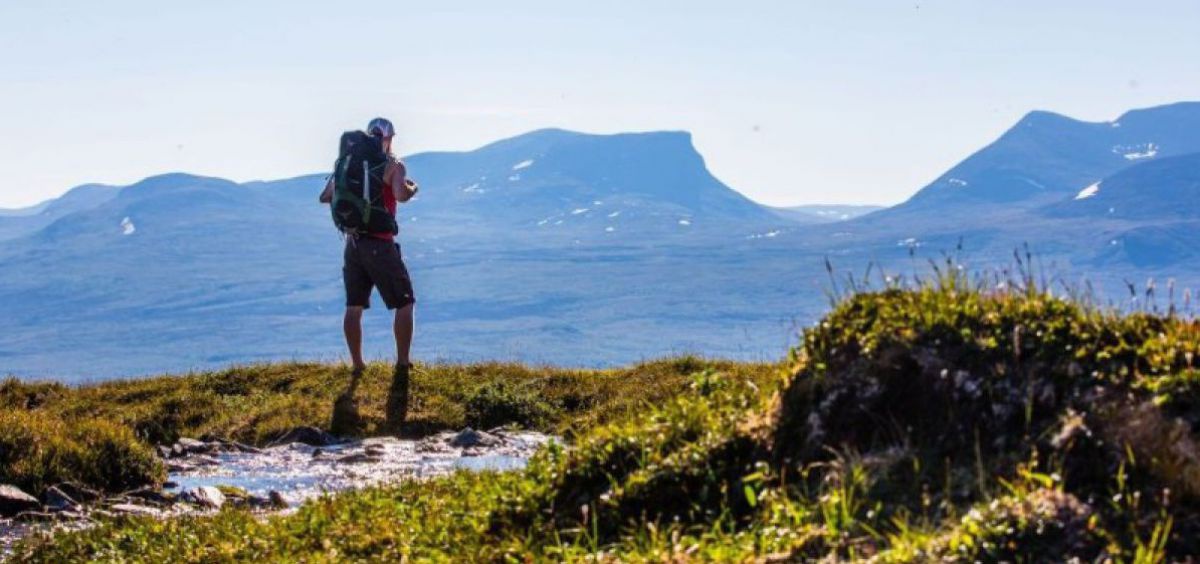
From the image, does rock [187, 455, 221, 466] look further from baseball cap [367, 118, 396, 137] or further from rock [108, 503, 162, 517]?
baseball cap [367, 118, 396, 137]

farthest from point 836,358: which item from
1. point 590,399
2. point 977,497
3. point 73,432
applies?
point 590,399

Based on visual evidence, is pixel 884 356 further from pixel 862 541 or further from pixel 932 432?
pixel 862 541

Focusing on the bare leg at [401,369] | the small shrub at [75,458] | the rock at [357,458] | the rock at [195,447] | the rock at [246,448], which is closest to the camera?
the small shrub at [75,458]

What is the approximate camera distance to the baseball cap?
19609mm

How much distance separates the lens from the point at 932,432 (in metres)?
7.98

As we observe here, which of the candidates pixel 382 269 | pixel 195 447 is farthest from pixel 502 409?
pixel 195 447

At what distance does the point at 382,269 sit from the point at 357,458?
15.1 feet

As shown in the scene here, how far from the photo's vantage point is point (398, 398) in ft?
65.9

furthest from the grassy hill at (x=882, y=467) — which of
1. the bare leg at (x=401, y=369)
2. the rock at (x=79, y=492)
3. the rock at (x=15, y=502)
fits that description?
the bare leg at (x=401, y=369)

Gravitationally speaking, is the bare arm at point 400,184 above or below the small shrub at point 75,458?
above

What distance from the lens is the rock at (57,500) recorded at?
1355cm

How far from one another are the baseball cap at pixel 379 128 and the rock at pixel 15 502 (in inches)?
322

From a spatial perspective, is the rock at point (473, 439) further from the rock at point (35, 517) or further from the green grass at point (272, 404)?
the rock at point (35, 517)

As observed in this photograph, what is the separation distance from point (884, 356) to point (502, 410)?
11811 mm
